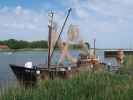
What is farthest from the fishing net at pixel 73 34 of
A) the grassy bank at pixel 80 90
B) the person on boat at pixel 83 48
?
the grassy bank at pixel 80 90

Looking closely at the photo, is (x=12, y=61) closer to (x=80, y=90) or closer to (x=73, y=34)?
(x=73, y=34)

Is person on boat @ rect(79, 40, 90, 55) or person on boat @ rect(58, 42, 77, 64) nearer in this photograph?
person on boat @ rect(58, 42, 77, 64)

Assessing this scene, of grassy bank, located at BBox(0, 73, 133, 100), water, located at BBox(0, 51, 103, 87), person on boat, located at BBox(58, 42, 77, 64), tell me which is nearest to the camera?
grassy bank, located at BBox(0, 73, 133, 100)

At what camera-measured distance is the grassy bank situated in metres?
11.8

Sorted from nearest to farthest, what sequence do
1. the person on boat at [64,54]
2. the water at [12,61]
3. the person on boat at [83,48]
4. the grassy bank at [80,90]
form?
1. the grassy bank at [80,90]
2. the person on boat at [64,54]
3. the person on boat at [83,48]
4. the water at [12,61]

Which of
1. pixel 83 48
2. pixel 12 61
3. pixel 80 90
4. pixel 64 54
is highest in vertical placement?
pixel 83 48

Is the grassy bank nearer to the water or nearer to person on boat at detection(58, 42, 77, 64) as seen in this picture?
the water

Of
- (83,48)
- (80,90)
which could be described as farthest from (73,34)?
(80,90)

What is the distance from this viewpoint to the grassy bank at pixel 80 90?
11.8 metres

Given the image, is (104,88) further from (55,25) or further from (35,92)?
(55,25)

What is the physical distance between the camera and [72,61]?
2900 cm

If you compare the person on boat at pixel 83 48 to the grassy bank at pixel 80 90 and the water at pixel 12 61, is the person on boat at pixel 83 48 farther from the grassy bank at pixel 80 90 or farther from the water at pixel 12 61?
the grassy bank at pixel 80 90

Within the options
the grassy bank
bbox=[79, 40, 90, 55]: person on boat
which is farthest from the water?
bbox=[79, 40, 90, 55]: person on boat

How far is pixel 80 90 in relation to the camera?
12.8 m
